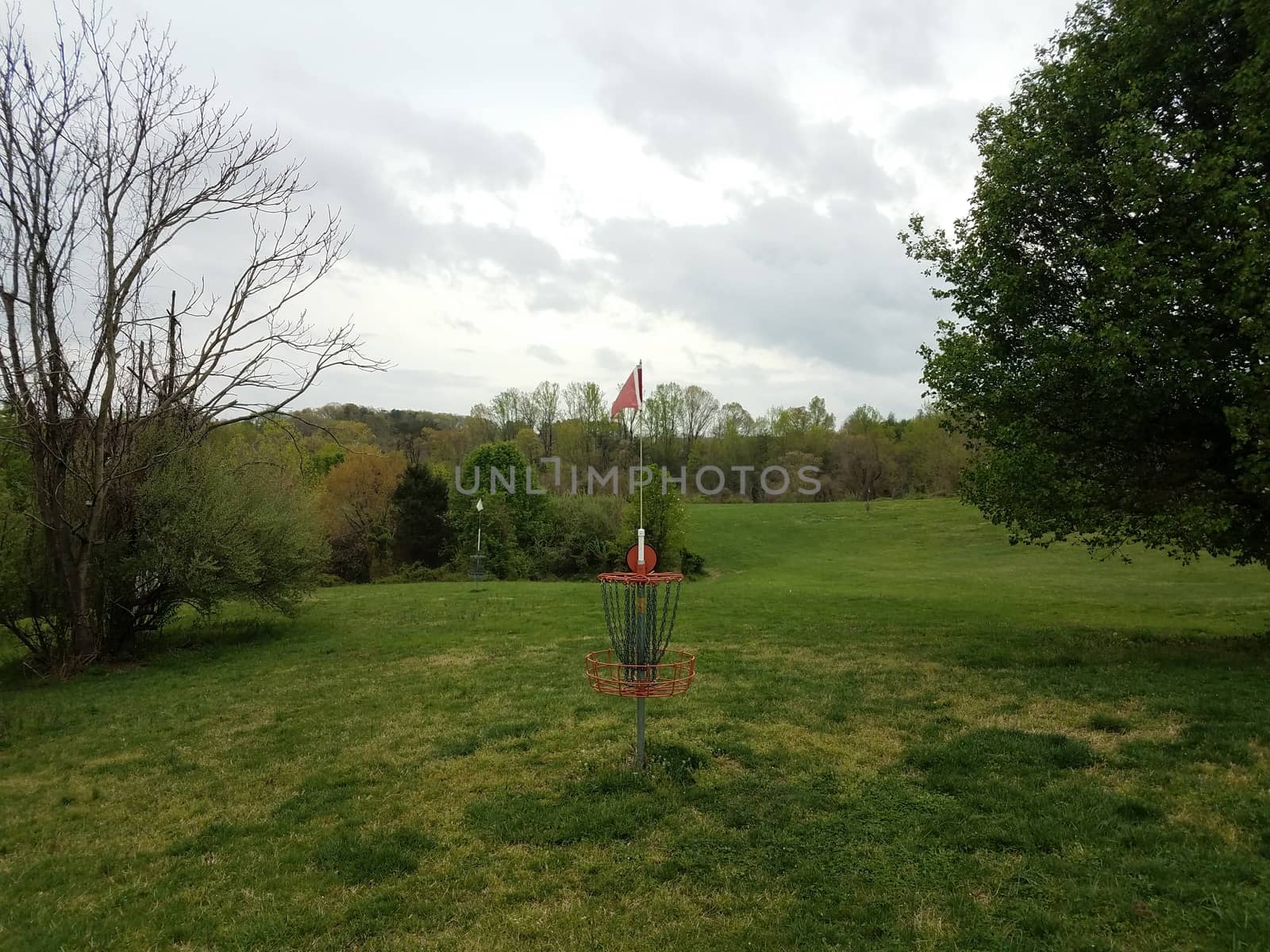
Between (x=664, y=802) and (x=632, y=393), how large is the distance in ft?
10.5

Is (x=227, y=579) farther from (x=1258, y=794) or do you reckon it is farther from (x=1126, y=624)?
(x=1126, y=624)

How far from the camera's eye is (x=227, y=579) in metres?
13.4

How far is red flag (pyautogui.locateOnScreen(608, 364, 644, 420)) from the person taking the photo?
19.7 ft

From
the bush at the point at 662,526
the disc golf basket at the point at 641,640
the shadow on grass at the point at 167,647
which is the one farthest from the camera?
the bush at the point at 662,526

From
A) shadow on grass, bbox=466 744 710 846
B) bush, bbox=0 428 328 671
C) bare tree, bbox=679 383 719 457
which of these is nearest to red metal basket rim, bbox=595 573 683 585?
shadow on grass, bbox=466 744 710 846

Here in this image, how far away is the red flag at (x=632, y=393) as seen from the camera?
6000 millimetres

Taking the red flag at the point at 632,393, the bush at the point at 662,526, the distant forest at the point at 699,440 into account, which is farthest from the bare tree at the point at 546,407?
the red flag at the point at 632,393

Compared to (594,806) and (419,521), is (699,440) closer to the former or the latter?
(419,521)

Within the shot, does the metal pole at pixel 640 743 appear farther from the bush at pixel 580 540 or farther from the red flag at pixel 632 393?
the bush at pixel 580 540

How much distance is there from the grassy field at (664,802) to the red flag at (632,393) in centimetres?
302

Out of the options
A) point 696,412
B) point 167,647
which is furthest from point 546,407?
point 167,647

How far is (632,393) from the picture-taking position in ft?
20.0

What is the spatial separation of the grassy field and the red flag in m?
3.02

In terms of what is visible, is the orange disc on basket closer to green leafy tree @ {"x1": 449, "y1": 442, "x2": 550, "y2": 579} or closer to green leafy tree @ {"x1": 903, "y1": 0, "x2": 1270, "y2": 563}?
green leafy tree @ {"x1": 903, "y1": 0, "x2": 1270, "y2": 563}
